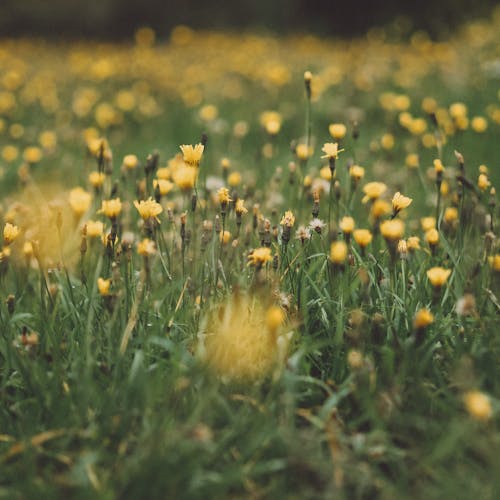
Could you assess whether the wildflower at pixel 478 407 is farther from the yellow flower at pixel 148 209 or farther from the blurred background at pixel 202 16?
the blurred background at pixel 202 16

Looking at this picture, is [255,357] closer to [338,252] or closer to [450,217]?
[338,252]

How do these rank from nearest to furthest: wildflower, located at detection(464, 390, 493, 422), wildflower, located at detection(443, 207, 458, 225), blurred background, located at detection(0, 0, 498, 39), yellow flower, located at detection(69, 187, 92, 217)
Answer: wildflower, located at detection(464, 390, 493, 422) < yellow flower, located at detection(69, 187, 92, 217) < wildflower, located at detection(443, 207, 458, 225) < blurred background, located at detection(0, 0, 498, 39)

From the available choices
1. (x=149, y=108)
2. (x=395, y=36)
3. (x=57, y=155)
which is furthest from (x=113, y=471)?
(x=395, y=36)

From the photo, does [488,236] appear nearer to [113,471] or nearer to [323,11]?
[113,471]

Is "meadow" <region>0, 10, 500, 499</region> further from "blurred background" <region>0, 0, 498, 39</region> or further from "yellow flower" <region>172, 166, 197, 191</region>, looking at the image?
"blurred background" <region>0, 0, 498, 39</region>

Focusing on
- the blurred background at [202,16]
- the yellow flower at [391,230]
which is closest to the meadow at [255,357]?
the yellow flower at [391,230]

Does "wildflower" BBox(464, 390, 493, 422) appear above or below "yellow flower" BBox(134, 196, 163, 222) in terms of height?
below

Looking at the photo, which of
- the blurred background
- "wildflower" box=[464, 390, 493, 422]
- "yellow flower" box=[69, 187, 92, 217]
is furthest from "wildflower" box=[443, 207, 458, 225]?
the blurred background

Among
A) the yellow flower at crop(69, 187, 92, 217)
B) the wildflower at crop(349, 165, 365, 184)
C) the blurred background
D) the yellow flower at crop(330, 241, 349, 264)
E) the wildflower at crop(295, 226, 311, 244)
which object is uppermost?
the blurred background
